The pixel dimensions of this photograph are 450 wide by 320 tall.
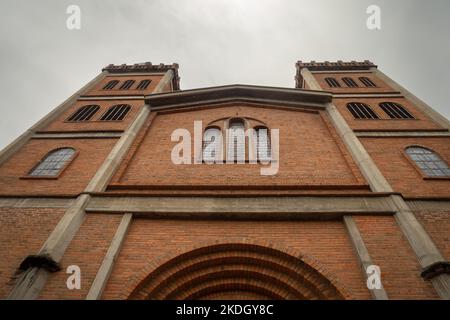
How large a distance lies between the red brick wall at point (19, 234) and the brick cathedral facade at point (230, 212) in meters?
0.03

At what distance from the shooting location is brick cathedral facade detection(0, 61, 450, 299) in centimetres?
548

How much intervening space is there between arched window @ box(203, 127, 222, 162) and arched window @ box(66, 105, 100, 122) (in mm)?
5523

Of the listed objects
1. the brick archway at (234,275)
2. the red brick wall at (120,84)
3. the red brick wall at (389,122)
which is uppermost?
the red brick wall at (120,84)

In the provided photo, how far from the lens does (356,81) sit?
1500 centimetres

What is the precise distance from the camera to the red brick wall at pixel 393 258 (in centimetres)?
500

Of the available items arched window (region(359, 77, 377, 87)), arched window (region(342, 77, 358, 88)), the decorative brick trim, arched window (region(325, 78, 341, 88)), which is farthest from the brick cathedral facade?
arched window (region(325, 78, 341, 88))

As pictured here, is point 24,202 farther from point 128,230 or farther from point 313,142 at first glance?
point 313,142

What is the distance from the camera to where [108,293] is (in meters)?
5.29

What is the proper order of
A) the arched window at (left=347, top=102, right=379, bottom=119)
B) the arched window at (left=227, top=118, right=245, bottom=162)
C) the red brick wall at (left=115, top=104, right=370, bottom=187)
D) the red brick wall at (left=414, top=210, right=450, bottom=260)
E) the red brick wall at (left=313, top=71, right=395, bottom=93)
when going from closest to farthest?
the red brick wall at (left=414, top=210, right=450, bottom=260), the red brick wall at (left=115, top=104, right=370, bottom=187), the arched window at (left=227, top=118, right=245, bottom=162), the arched window at (left=347, top=102, right=379, bottom=119), the red brick wall at (left=313, top=71, right=395, bottom=93)

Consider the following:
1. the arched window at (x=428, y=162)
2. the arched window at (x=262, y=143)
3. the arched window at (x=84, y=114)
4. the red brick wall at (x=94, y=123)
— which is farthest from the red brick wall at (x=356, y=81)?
the arched window at (x=84, y=114)

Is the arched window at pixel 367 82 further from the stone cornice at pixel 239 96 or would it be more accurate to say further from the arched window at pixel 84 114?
the arched window at pixel 84 114

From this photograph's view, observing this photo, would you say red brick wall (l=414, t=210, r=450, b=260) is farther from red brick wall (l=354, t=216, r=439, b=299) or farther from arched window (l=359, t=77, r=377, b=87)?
arched window (l=359, t=77, r=377, b=87)
